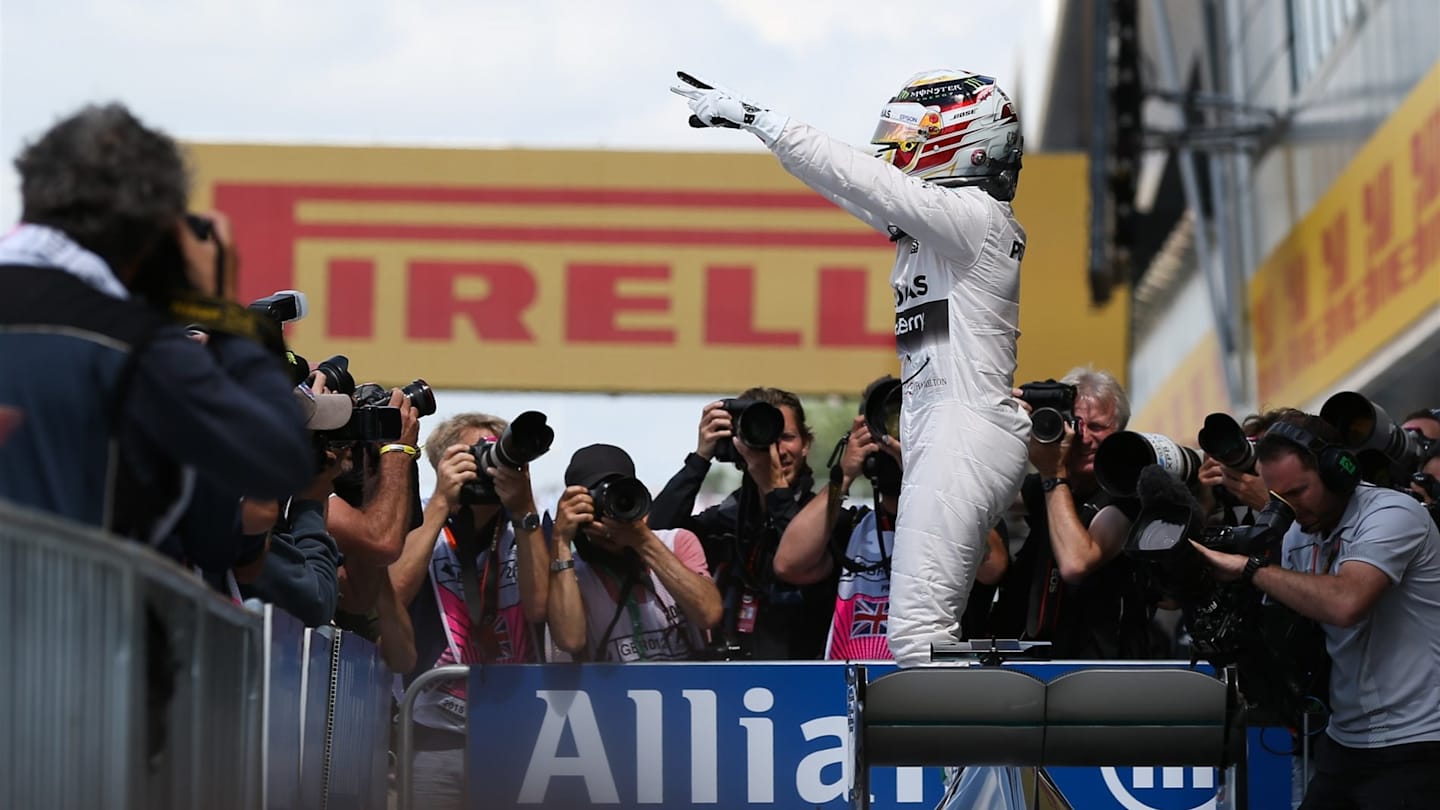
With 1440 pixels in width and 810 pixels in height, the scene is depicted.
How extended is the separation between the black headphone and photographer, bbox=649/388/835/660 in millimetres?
1592

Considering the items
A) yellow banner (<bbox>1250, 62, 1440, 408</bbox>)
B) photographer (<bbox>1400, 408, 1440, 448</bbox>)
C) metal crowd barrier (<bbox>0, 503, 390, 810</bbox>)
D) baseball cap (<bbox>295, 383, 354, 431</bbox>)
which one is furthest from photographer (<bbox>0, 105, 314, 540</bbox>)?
yellow banner (<bbox>1250, 62, 1440, 408</bbox>)

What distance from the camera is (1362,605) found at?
502 centimetres

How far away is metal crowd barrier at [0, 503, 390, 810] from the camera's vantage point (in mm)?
2744

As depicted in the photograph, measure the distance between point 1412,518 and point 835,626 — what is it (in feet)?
5.82

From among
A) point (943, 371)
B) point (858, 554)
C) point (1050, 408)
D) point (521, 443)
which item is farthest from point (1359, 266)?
point (521, 443)

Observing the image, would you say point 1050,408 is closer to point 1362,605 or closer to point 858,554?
point 858,554

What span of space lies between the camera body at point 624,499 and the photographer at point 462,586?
0.25 metres

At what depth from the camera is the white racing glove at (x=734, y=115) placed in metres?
4.95

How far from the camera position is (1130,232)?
54.9 feet

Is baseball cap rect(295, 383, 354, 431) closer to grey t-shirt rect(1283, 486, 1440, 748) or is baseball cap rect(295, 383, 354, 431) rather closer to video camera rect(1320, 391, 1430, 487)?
grey t-shirt rect(1283, 486, 1440, 748)

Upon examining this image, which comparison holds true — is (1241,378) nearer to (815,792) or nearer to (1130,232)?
(1130,232)

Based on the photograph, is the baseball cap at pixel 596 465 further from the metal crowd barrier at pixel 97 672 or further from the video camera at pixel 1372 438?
the metal crowd barrier at pixel 97 672

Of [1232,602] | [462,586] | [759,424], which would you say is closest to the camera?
[1232,602]

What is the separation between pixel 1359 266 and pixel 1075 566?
26.1ft
